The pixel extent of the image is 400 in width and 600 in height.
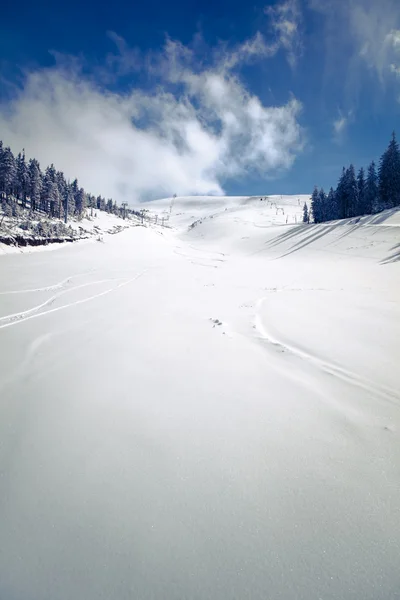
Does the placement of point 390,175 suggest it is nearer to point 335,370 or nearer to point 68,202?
point 335,370

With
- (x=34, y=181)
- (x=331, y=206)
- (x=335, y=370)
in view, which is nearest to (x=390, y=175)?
(x=331, y=206)

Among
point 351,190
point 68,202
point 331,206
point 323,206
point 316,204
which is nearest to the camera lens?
point 351,190

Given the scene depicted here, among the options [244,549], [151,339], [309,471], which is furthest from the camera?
[151,339]

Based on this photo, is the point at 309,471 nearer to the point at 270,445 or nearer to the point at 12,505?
the point at 270,445

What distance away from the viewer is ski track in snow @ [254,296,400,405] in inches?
126

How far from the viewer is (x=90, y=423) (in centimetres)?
282

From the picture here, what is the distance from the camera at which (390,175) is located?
48.1m

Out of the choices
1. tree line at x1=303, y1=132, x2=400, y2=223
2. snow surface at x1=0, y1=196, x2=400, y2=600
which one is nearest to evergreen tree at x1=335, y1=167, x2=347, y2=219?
tree line at x1=303, y1=132, x2=400, y2=223

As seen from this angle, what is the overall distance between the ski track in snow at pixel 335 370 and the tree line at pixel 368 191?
62604mm

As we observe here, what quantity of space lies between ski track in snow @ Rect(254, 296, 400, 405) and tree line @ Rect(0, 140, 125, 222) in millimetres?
50358

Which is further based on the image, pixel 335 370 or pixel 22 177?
pixel 22 177

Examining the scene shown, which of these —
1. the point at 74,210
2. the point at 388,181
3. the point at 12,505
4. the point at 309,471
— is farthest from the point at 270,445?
the point at 74,210

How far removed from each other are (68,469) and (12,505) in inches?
16.8

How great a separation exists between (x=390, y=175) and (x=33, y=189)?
260ft
